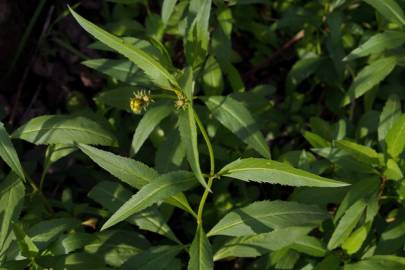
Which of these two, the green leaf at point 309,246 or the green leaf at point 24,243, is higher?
the green leaf at point 24,243

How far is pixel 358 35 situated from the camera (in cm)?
348

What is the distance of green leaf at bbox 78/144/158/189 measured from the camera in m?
2.18

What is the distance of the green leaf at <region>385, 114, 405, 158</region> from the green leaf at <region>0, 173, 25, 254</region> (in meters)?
1.69

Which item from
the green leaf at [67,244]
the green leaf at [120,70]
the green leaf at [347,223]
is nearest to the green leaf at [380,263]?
the green leaf at [347,223]

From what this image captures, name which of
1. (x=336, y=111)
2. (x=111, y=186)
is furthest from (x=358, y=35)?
(x=111, y=186)

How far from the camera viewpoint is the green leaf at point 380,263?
7.83ft

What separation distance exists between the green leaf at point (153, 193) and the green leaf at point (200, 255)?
0.24m

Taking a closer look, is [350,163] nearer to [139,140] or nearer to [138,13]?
[139,140]

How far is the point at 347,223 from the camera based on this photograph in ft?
8.27

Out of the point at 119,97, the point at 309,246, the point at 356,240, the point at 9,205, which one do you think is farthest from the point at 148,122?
the point at 356,240

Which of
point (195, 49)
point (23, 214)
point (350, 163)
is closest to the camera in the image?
point (195, 49)

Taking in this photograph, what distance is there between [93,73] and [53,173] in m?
0.85

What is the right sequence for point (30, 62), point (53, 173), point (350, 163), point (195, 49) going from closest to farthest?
point (195, 49)
point (350, 163)
point (53, 173)
point (30, 62)

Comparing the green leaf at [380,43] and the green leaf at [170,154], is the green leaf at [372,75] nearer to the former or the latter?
the green leaf at [380,43]
